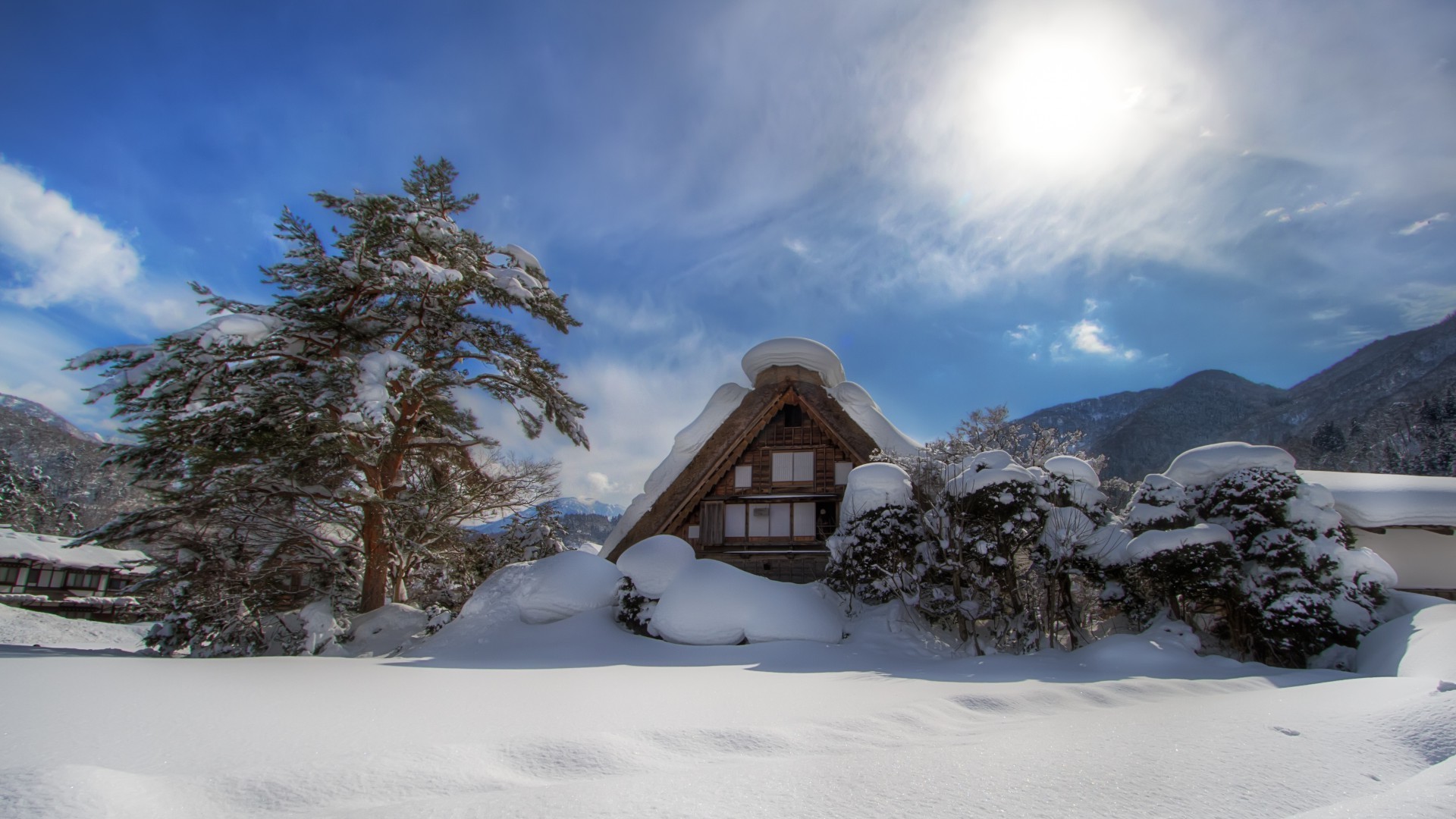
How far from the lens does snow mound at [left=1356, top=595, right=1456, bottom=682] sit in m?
6.27

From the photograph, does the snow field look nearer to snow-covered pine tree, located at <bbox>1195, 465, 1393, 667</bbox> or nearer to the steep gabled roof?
snow-covered pine tree, located at <bbox>1195, 465, 1393, 667</bbox>

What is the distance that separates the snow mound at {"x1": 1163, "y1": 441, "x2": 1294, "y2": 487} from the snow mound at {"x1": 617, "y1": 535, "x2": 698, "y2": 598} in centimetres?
844

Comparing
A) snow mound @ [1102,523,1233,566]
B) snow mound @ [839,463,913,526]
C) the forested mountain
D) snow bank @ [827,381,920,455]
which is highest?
the forested mountain

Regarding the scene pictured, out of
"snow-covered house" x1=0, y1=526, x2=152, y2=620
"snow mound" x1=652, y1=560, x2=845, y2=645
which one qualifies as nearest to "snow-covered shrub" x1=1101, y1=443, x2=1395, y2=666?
"snow mound" x1=652, y1=560, x2=845, y2=645

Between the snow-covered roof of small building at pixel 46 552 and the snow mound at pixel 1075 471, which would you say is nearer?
the snow mound at pixel 1075 471

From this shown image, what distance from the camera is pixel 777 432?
1662cm

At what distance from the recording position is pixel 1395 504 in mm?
12141

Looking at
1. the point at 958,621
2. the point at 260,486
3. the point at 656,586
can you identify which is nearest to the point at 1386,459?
the point at 958,621

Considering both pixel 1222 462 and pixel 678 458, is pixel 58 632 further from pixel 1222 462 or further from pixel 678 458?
pixel 1222 462

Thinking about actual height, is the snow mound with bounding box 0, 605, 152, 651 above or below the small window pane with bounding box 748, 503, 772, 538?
below

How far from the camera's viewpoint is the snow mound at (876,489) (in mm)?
11289

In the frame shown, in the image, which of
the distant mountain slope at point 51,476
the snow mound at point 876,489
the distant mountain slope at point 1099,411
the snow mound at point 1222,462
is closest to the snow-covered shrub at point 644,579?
the snow mound at point 876,489

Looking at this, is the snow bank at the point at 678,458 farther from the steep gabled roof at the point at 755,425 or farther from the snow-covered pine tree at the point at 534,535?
the snow-covered pine tree at the point at 534,535

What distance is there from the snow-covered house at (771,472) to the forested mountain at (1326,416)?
102 ft
